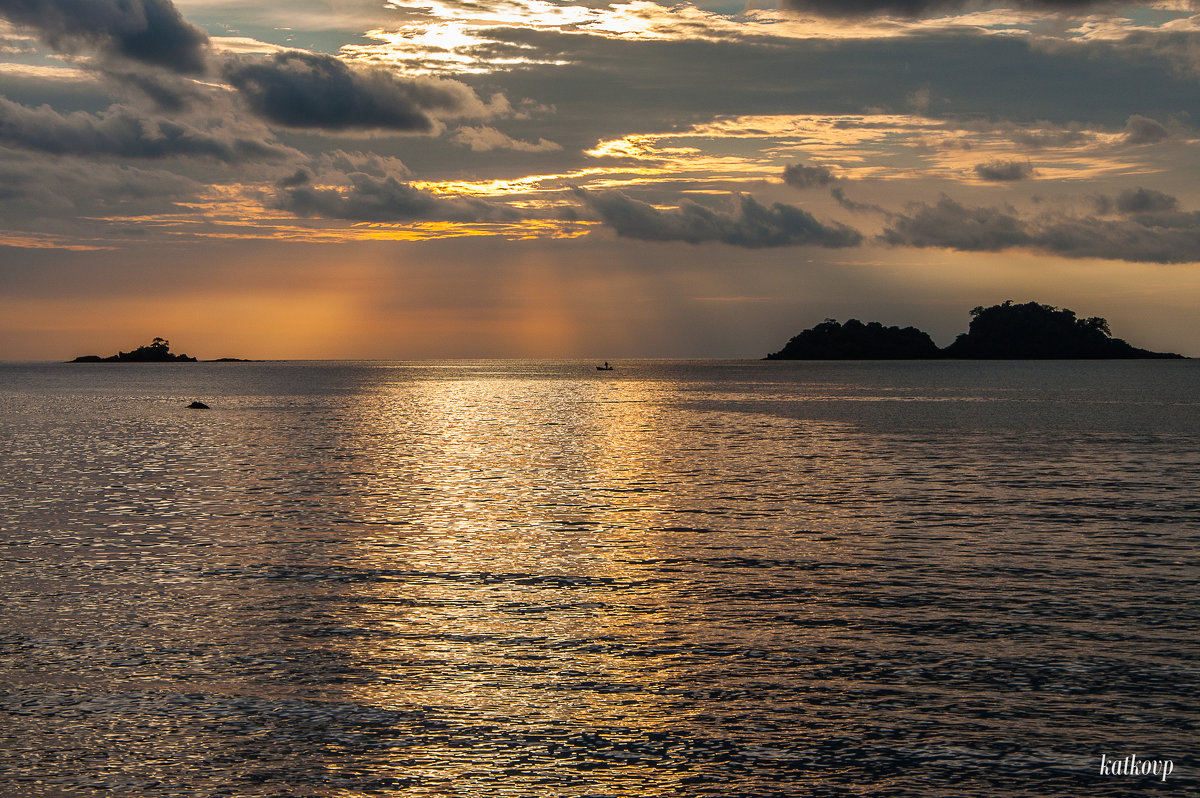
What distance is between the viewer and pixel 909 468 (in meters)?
64.2

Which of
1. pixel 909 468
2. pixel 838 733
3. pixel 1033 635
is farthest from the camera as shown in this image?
pixel 909 468

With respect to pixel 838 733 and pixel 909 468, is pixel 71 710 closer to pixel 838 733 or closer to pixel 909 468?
pixel 838 733

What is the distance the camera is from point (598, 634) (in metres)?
24.2

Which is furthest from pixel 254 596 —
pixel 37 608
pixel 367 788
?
pixel 367 788

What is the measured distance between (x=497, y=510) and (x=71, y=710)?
2806 cm

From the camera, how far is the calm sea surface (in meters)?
16.3

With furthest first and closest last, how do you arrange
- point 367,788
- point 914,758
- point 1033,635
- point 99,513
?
point 99,513 < point 1033,635 < point 914,758 < point 367,788

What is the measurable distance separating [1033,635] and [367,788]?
1555 cm

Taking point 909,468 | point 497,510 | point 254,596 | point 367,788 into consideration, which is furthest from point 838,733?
point 909,468

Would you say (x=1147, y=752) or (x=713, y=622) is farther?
(x=713, y=622)

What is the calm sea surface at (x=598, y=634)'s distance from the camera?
53.5ft

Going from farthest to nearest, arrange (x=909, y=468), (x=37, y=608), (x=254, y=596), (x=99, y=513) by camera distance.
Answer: (x=909, y=468)
(x=99, y=513)
(x=254, y=596)
(x=37, y=608)

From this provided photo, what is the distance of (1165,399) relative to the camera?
6747 inches

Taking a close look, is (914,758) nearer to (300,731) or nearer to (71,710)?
(300,731)
